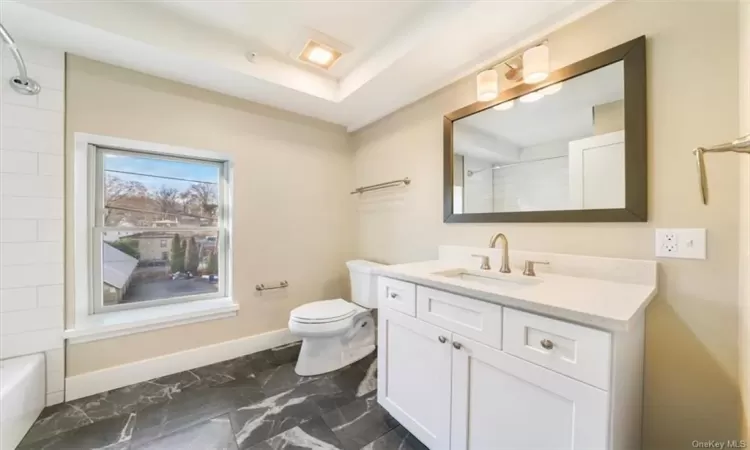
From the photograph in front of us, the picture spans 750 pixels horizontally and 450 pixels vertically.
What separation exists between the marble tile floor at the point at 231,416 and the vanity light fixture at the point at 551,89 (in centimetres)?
190

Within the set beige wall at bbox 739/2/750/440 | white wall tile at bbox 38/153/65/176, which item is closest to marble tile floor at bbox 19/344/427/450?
beige wall at bbox 739/2/750/440

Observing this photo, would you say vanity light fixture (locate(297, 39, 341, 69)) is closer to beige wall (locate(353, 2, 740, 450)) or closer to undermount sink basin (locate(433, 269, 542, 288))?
beige wall (locate(353, 2, 740, 450))

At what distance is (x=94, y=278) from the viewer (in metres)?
1.92

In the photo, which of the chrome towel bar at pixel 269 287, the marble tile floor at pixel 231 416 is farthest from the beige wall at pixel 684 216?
the chrome towel bar at pixel 269 287

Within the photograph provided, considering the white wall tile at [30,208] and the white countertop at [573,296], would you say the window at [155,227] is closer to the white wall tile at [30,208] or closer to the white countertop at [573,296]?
the white wall tile at [30,208]

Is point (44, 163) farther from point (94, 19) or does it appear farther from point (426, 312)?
point (426, 312)

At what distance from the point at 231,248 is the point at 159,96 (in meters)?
1.19

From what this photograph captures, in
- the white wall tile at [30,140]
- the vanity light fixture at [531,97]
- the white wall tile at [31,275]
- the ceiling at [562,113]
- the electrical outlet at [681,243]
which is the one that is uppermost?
the vanity light fixture at [531,97]

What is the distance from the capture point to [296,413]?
1.61m

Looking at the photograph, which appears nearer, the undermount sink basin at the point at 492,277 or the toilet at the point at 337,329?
the undermount sink basin at the point at 492,277

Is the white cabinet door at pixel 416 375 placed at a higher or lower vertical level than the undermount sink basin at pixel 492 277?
lower

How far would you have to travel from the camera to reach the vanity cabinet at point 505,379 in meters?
0.82


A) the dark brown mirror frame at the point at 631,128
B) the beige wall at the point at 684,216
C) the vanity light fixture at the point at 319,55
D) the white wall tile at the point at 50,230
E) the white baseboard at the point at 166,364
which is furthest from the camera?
the vanity light fixture at the point at 319,55

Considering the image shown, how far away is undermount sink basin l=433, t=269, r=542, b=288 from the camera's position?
1.38 metres
